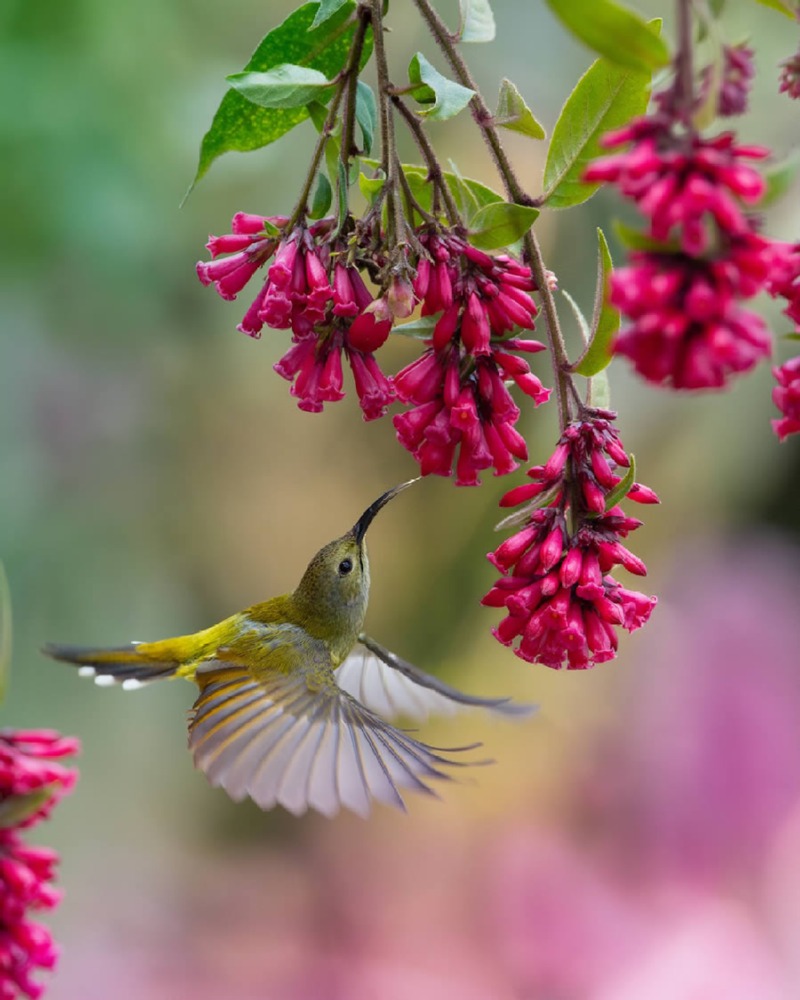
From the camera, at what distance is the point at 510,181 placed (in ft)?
3.44

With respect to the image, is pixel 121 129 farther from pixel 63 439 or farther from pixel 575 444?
pixel 575 444

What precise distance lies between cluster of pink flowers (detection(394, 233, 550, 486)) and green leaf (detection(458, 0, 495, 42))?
7.3 inches

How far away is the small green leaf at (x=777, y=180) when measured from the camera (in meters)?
0.77

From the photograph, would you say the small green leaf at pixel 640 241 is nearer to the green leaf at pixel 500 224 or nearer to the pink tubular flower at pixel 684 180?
the pink tubular flower at pixel 684 180

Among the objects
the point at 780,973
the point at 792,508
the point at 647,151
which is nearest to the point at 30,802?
the point at 647,151

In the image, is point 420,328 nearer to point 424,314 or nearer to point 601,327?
point 424,314

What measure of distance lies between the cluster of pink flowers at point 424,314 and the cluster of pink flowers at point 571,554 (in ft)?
0.19

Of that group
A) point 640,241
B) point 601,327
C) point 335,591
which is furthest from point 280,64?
point 335,591

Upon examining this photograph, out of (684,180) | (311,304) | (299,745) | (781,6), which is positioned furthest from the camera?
(299,745)

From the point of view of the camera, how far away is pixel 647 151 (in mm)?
766

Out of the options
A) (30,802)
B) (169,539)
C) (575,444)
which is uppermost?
(169,539)

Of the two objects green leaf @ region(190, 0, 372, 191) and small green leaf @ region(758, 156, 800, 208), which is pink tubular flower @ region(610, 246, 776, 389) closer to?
small green leaf @ region(758, 156, 800, 208)

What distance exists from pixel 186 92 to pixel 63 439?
135 cm

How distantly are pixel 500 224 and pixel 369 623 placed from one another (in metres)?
2.99
